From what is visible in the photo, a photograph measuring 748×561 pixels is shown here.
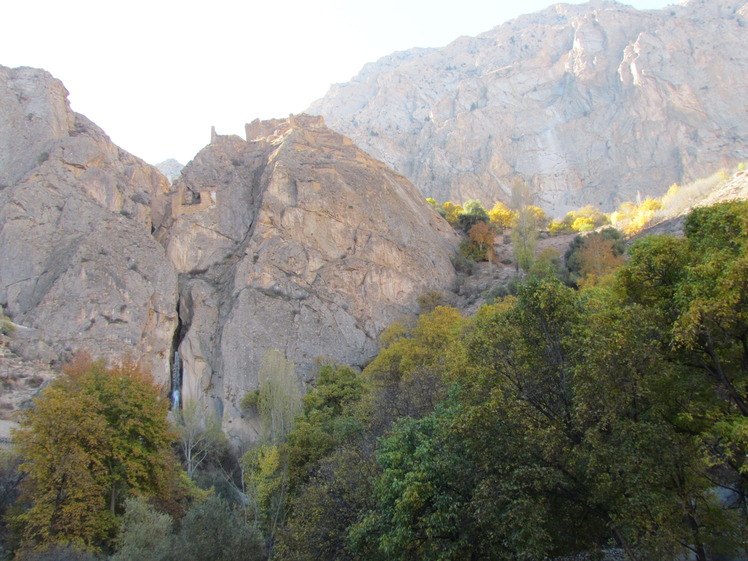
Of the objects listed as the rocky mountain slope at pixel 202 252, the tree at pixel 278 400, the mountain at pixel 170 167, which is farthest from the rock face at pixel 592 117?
the tree at pixel 278 400

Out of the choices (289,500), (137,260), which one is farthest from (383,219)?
(289,500)

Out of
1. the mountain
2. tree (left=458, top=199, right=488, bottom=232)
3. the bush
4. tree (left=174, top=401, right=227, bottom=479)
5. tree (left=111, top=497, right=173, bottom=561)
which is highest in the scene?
the mountain

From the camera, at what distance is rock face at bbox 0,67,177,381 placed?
33.8m

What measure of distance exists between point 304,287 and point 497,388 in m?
30.3

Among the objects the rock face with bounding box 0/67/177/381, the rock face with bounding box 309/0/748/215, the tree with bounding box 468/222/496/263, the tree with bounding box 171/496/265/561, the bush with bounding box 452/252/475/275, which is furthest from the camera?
the rock face with bounding box 309/0/748/215

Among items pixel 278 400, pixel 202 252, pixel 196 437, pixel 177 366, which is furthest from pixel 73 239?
pixel 278 400

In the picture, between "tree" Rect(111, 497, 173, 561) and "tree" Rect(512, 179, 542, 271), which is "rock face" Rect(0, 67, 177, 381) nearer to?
"tree" Rect(111, 497, 173, 561)

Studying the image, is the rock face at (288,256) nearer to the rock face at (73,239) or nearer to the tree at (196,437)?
the tree at (196,437)

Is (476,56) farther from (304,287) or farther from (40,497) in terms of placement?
(40,497)

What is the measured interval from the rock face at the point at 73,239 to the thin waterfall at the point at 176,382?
1218 mm

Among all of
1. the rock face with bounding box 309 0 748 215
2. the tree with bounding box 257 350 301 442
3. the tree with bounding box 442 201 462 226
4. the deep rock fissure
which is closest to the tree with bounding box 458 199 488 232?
the tree with bounding box 442 201 462 226

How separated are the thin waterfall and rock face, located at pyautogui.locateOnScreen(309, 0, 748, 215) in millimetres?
55905

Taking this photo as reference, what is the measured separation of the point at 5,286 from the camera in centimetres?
3516

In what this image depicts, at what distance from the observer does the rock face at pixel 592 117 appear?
77.7 meters
